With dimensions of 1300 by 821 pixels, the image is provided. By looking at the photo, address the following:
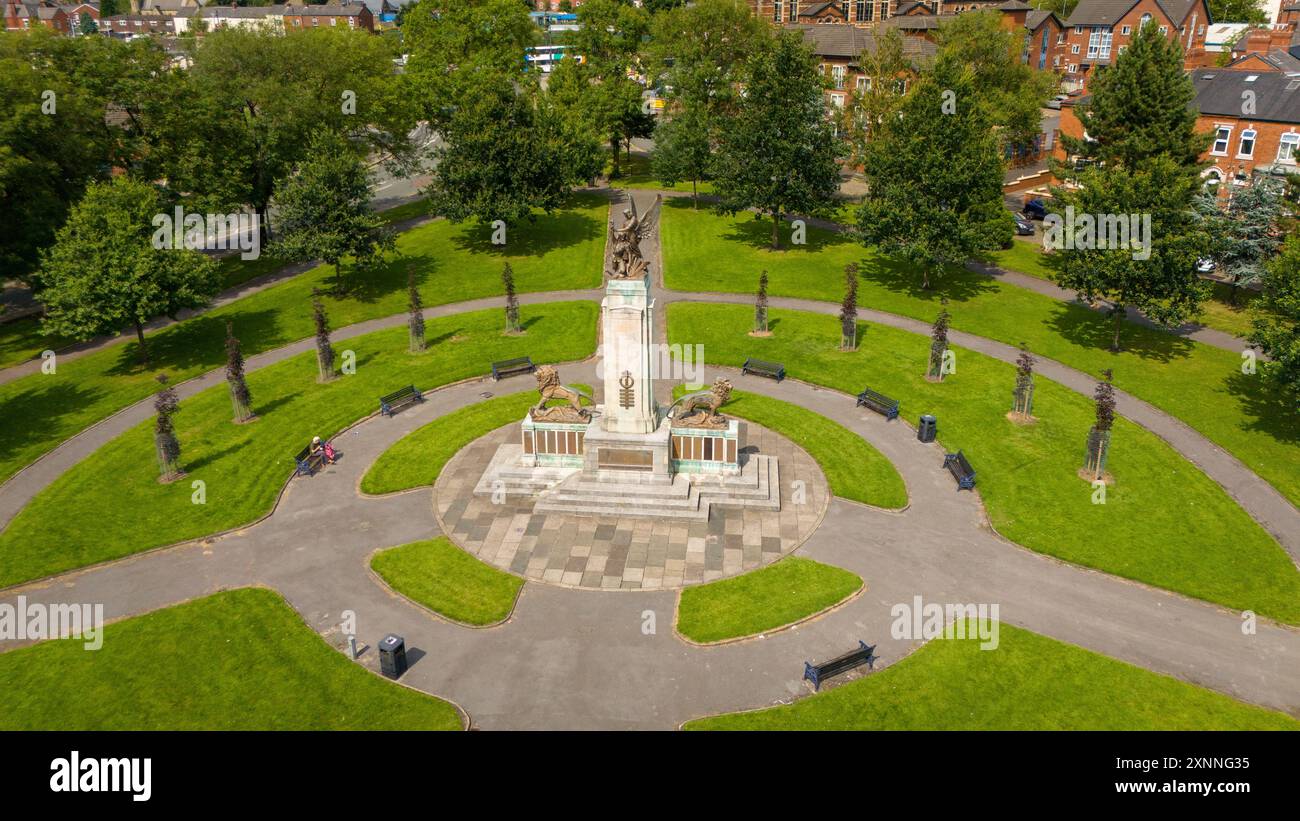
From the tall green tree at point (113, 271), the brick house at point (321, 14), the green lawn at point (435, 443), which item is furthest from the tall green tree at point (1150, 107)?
the brick house at point (321, 14)

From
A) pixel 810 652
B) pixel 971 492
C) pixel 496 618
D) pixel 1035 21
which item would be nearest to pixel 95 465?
pixel 496 618

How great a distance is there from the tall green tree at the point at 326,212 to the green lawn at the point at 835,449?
2483 centimetres

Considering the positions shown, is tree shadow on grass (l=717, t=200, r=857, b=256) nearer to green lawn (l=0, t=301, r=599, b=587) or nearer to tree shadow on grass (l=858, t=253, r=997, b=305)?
tree shadow on grass (l=858, t=253, r=997, b=305)

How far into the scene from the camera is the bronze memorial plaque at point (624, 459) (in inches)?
1262

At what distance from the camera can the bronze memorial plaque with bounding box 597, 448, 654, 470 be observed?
3206 cm

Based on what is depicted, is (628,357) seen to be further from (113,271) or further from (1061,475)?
(113,271)

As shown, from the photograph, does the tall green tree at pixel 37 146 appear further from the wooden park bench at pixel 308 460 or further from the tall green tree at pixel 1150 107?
the tall green tree at pixel 1150 107

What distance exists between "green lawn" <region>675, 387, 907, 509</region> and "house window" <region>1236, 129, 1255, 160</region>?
162 ft

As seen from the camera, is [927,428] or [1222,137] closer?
[927,428]

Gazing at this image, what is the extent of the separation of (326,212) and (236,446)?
66.5 ft

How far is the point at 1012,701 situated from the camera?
879 inches

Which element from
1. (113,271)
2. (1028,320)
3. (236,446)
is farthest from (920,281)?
(113,271)

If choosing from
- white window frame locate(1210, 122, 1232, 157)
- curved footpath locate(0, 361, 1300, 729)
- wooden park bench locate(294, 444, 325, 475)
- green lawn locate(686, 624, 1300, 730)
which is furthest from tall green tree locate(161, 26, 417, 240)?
white window frame locate(1210, 122, 1232, 157)
